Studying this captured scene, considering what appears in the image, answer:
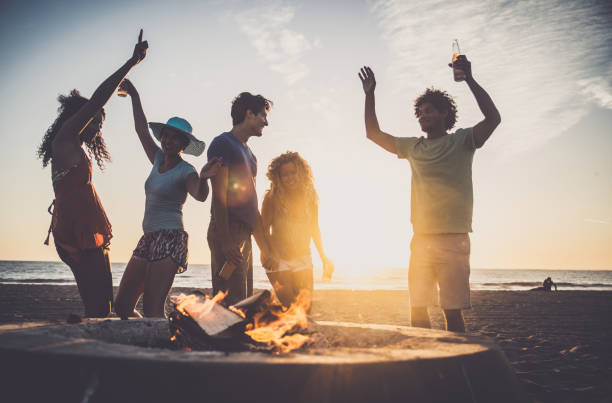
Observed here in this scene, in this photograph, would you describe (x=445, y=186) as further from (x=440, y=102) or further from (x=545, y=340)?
(x=545, y=340)

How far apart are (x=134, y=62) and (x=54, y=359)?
91.8 inches

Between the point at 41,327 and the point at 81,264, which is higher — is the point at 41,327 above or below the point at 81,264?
below

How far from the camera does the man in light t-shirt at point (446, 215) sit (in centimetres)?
291

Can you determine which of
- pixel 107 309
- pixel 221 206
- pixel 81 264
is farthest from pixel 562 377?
pixel 81 264

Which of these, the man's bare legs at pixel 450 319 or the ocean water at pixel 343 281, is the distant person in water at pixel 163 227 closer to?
the man's bare legs at pixel 450 319

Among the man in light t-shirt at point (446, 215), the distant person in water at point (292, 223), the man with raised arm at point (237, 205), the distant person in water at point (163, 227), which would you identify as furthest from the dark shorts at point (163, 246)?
the man in light t-shirt at point (446, 215)

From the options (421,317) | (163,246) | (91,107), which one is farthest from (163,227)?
(421,317)

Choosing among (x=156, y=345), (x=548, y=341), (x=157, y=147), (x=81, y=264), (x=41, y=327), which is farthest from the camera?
(x=548, y=341)

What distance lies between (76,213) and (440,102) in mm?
3152

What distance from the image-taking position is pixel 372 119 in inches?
137

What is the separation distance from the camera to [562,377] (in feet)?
12.8

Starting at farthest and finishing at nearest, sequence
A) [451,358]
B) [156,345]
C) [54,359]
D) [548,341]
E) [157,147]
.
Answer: [548,341] < [157,147] < [156,345] < [451,358] < [54,359]

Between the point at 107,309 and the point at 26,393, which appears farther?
the point at 107,309

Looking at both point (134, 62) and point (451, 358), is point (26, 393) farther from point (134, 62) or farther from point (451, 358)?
point (134, 62)
